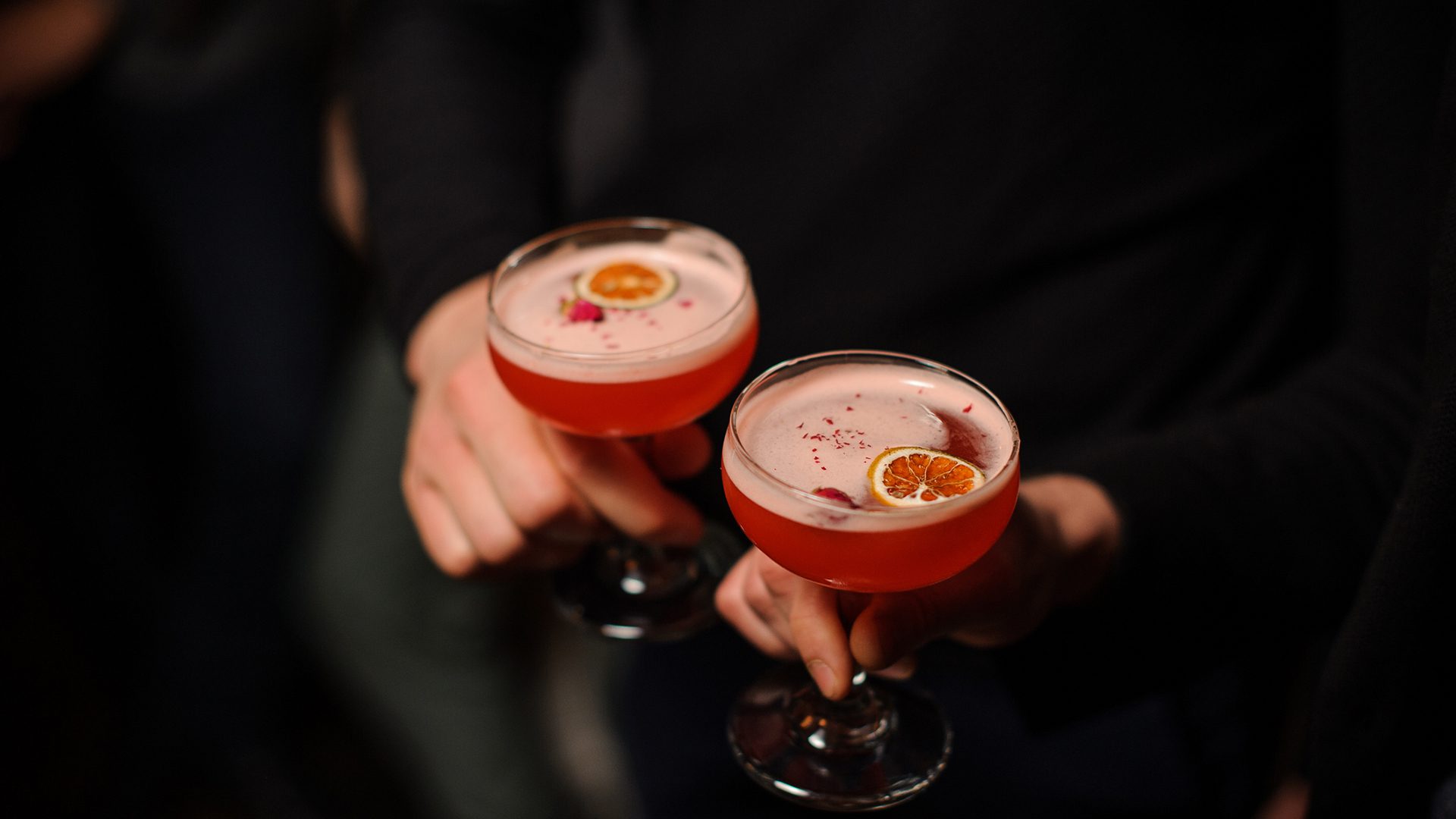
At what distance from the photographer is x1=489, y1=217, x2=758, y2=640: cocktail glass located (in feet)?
4.01

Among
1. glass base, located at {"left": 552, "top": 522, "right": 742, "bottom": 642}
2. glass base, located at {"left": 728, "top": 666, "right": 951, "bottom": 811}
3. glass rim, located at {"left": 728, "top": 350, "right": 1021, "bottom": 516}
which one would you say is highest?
glass rim, located at {"left": 728, "top": 350, "right": 1021, "bottom": 516}

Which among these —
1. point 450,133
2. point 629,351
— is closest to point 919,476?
point 629,351

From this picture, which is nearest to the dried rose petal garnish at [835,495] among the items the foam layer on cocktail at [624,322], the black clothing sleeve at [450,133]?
the foam layer on cocktail at [624,322]

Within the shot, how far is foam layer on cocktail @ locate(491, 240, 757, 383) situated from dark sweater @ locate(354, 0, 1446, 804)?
0.18 m

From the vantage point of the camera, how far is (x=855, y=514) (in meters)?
0.96

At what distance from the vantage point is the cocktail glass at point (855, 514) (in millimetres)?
970

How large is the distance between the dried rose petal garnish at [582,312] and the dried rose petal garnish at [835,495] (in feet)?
1.48

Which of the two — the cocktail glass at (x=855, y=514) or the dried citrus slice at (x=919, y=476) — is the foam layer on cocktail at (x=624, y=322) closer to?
the cocktail glass at (x=855, y=514)

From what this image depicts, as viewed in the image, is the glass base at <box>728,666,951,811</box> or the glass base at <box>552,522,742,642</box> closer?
the glass base at <box>728,666,951,811</box>

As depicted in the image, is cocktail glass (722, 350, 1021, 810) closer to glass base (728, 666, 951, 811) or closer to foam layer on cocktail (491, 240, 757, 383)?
glass base (728, 666, 951, 811)

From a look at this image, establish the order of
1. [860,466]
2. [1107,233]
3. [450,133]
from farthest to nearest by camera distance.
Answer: [450,133]
[1107,233]
[860,466]

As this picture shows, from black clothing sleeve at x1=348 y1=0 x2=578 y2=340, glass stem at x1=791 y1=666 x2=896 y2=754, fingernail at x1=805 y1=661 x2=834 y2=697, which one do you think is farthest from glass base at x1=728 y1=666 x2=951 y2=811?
black clothing sleeve at x1=348 y1=0 x2=578 y2=340

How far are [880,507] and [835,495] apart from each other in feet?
0.14

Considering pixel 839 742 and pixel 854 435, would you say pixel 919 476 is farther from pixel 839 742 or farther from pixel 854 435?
pixel 839 742
